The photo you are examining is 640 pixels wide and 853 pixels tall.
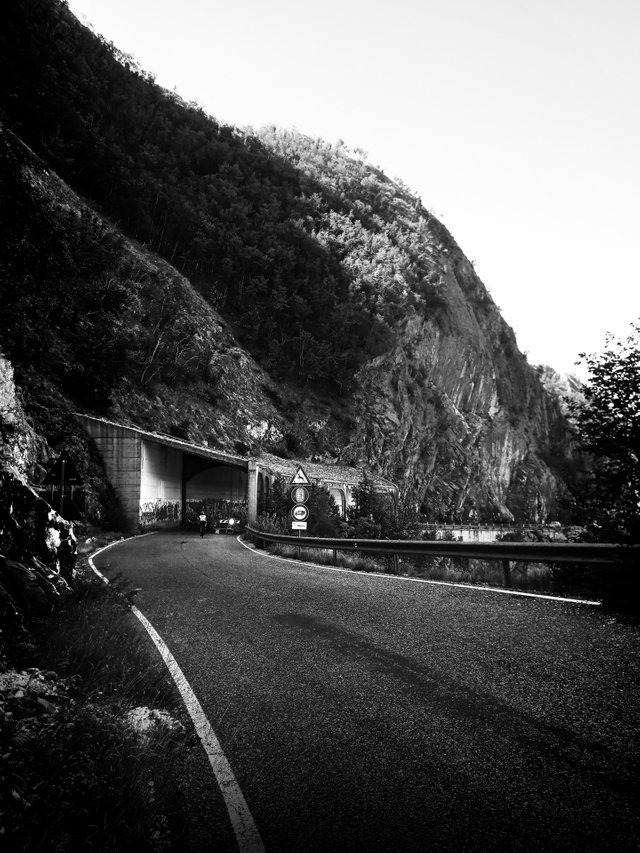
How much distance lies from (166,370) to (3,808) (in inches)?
1780

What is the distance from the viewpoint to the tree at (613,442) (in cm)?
809

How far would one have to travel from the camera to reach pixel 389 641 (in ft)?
19.4

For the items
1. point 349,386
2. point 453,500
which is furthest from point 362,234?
point 453,500

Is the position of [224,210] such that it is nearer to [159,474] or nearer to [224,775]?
[159,474]

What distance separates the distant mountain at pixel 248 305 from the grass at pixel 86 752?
1048 inches

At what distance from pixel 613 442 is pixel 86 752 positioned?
7.96 metres

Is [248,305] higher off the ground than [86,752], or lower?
higher

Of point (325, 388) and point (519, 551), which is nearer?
point (519, 551)

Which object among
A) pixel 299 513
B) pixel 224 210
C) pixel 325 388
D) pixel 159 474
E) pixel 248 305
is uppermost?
pixel 224 210

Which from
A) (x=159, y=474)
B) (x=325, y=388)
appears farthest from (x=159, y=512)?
(x=325, y=388)

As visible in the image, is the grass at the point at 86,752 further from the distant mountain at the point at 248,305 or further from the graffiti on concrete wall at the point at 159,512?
the graffiti on concrete wall at the point at 159,512

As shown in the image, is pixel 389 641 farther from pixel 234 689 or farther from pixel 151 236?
A: pixel 151 236

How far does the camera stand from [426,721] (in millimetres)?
3770

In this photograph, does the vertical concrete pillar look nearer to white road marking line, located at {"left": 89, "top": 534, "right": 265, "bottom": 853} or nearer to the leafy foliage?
the leafy foliage
